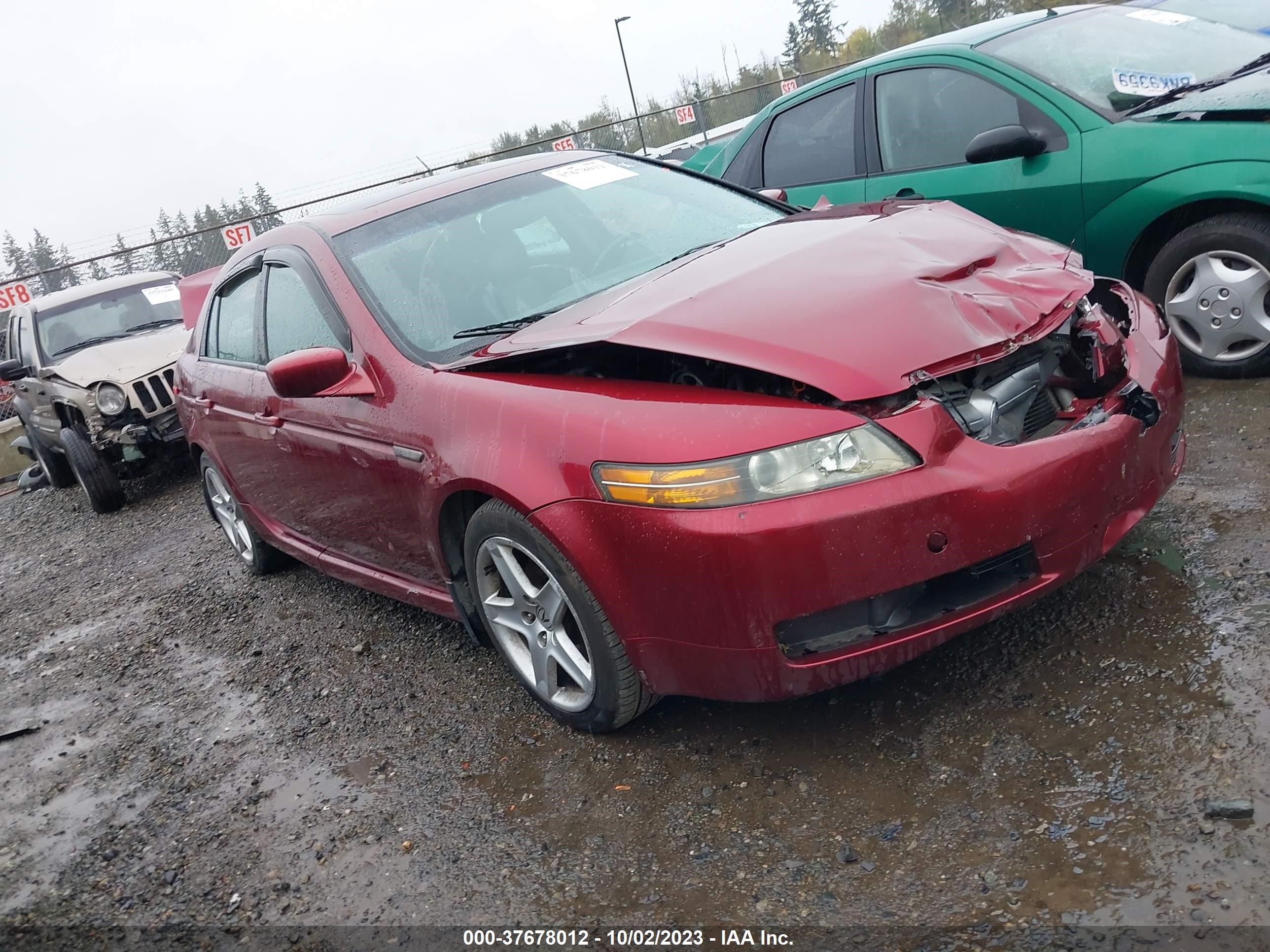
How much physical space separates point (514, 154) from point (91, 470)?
10449 mm

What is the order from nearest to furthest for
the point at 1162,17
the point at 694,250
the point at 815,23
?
the point at 694,250 → the point at 1162,17 → the point at 815,23

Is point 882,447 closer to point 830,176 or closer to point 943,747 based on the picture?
point 943,747

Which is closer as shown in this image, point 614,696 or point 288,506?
point 614,696

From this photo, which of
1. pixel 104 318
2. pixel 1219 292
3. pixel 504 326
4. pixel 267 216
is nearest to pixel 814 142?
pixel 1219 292

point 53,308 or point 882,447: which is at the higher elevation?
point 53,308

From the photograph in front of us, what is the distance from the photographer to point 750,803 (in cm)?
250

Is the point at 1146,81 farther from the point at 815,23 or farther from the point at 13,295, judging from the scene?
the point at 815,23

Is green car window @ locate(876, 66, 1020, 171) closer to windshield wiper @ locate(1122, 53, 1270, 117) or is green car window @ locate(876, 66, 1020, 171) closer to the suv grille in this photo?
windshield wiper @ locate(1122, 53, 1270, 117)

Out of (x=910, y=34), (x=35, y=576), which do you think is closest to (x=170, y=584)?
(x=35, y=576)

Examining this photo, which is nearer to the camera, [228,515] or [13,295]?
[228,515]

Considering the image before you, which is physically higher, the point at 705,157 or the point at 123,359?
the point at 705,157

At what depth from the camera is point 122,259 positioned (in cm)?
1562

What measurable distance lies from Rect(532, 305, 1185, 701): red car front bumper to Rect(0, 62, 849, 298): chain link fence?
9.82 meters

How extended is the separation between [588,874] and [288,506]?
2.30m
